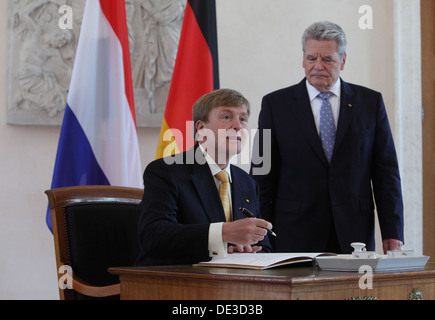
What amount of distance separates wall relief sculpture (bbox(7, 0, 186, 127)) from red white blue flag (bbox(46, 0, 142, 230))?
0.37 m

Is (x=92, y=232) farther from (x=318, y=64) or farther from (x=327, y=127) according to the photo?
(x=318, y=64)

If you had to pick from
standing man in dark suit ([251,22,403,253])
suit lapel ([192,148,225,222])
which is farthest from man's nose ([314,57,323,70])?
suit lapel ([192,148,225,222])

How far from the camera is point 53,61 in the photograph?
3.77 metres

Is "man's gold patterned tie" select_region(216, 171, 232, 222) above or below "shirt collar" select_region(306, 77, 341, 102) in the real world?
below

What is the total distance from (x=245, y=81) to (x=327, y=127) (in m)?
1.44

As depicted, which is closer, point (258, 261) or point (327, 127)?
point (258, 261)

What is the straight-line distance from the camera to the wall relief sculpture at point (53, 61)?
12.2 feet

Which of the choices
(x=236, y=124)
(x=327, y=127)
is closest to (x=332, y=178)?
(x=327, y=127)

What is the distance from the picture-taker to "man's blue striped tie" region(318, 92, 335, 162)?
3.01m

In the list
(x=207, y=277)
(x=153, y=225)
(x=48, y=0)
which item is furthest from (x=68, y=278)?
(x=48, y=0)

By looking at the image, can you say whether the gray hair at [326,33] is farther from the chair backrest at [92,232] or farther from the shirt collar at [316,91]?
the chair backrest at [92,232]

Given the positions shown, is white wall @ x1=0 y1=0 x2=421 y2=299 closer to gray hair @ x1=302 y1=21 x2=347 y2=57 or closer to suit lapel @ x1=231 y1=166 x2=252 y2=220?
gray hair @ x1=302 y1=21 x2=347 y2=57

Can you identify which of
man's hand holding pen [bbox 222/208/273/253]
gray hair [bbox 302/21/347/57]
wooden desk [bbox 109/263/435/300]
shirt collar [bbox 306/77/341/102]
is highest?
gray hair [bbox 302/21/347/57]
